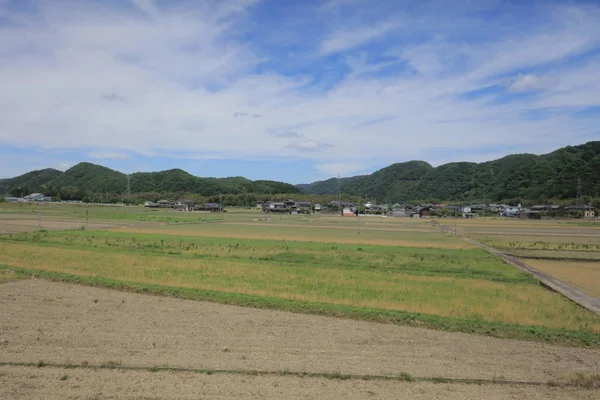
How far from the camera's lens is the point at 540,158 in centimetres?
14612

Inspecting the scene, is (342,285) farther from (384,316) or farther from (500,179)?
(500,179)

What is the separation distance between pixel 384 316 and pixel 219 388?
209 inches

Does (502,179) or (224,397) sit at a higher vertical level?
(502,179)

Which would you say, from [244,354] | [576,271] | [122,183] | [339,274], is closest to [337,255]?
[339,274]

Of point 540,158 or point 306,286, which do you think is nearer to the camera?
point 306,286

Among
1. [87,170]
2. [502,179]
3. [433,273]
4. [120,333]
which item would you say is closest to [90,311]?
[120,333]

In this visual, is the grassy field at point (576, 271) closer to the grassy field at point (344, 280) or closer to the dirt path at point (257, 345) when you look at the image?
the grassy field at point (344, 280)

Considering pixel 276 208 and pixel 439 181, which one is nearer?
pixel 276 208

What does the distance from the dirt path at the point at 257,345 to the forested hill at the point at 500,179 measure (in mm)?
121850

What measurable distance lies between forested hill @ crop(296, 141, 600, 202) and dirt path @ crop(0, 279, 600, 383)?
12185cm

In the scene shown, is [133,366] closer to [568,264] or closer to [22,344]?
[22,344]

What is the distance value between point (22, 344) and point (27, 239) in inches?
1010

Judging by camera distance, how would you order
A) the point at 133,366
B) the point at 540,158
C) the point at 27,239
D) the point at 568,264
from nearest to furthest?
the point at 133,366
the point at 568,264
the point at 27,239
the point at 540,158

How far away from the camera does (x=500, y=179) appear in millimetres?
150000
